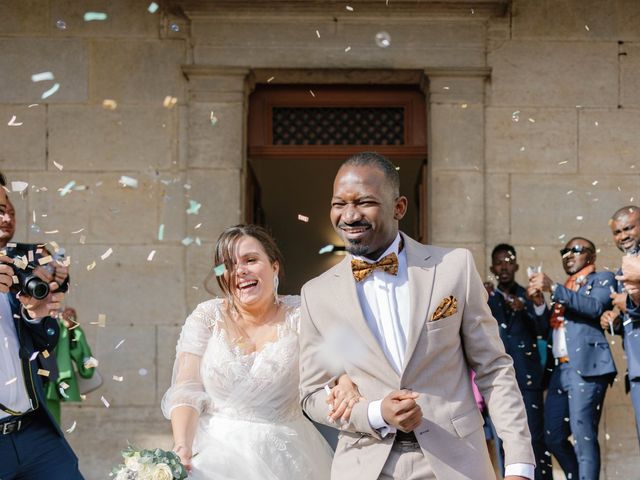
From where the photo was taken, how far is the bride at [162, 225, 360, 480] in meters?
4.57

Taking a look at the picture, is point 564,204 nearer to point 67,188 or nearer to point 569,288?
point 569,288

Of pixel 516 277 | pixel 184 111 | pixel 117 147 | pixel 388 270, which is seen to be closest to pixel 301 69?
pixel 184 111

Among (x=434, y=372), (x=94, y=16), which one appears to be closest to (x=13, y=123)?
(x=94, y=16)

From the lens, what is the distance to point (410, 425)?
3.29 metres

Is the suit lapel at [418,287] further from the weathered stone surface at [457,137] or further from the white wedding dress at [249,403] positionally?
the weathered stone surface at [457,137]

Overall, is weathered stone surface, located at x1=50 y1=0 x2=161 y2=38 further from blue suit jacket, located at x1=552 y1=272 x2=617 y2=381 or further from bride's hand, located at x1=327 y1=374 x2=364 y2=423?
bride's hand, located at x1=327 y1=374 x2=364 y2=423

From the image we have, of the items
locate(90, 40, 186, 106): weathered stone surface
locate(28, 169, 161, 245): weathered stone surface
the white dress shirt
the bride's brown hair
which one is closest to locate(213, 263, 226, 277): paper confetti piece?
Result: the bride's brown hair

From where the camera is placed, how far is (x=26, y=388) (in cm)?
498

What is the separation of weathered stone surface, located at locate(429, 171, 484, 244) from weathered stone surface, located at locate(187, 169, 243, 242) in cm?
157

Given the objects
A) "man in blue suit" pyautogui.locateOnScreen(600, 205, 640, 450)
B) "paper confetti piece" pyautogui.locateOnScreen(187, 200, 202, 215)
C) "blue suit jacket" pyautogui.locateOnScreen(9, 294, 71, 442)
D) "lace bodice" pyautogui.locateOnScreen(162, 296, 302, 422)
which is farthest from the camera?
"paper confetti piece" pyautogui.locateOnScreen(187, 200, 202, 215)

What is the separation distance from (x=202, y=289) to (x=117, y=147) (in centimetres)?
135

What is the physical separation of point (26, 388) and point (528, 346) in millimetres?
3849

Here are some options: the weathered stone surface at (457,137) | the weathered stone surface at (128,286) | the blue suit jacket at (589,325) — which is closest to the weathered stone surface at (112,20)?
the weathered stone surface at (128,286)

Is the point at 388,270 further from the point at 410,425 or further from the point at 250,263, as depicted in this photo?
the point at 250,263
